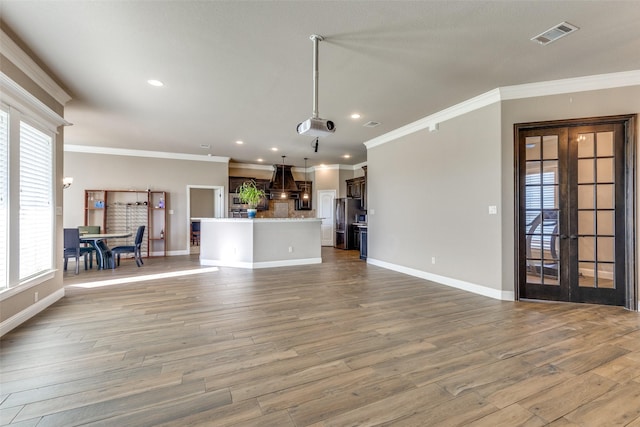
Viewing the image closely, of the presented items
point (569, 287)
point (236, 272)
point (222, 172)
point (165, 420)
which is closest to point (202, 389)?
point (165, 420)

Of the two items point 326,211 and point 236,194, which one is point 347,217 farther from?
point 236,194

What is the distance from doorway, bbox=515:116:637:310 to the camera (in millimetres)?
3701

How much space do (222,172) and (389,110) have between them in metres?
5.86

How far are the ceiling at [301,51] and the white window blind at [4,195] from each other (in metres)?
0.86

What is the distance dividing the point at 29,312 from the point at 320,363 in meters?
3.41

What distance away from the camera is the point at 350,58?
10.7ft

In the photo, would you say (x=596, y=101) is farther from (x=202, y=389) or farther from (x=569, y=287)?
(x=202, y=389)

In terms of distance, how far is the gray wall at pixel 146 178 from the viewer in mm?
7562

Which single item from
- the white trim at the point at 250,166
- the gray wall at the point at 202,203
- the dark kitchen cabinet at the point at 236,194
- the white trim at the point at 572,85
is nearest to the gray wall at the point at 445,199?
the white trim at the point at 572,85

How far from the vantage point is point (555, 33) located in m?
2.80

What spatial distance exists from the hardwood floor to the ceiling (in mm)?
2865

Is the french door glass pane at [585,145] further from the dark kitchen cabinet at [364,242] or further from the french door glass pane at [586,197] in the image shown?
the dark kitchen cabinet at [364,242]

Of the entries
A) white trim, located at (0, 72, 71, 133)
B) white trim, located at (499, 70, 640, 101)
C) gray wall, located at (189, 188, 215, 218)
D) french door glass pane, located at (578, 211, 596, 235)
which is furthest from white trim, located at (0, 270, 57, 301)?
gray wall, located at (189, 188, 215, 218)

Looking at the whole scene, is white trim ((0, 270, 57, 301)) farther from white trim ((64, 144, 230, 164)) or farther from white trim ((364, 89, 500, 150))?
white trim ((364, 89, 500, 150))
